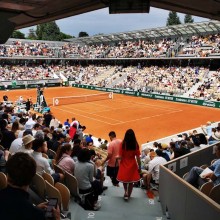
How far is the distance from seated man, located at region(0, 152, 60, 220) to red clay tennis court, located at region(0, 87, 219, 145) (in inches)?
723

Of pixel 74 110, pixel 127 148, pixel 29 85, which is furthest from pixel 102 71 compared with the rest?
pixel 127 148

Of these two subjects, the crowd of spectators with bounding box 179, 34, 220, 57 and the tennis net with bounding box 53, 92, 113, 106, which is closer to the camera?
the tennis net with bounding box 53, 92, 113, 106

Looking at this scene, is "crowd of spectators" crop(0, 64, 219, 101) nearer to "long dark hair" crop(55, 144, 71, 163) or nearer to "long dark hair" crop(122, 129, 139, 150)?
"long dark hair" crop(122, 129, 139, 150)

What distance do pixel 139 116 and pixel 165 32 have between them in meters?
26.2

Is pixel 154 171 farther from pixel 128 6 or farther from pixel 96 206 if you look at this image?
pixel 128 6

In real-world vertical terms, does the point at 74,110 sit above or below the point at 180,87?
below

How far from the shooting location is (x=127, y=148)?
22.0 feet

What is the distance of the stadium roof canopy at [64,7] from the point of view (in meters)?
3.69

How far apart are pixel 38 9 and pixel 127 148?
3705 millimetres

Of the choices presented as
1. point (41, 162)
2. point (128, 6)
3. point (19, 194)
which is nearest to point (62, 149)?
point (41, 162)

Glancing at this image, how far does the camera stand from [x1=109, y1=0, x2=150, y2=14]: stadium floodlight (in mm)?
3512

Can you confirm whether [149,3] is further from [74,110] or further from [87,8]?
[74,110]

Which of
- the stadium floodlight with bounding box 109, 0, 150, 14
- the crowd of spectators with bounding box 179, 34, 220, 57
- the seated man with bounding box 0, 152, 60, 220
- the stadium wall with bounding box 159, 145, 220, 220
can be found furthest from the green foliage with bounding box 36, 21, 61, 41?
the seated man with bounding box 0, 152, 60, 220

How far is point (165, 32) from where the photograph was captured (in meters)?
50.4
